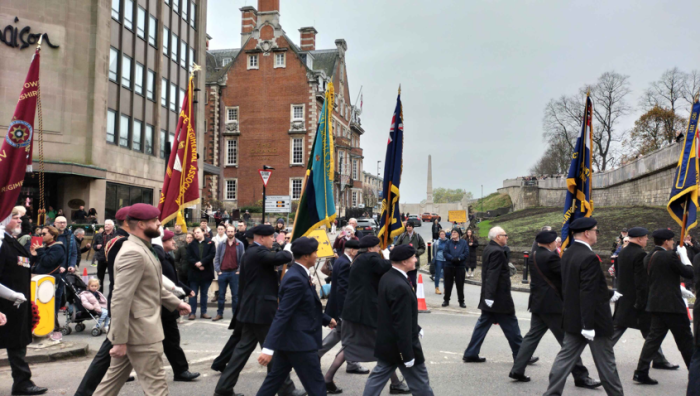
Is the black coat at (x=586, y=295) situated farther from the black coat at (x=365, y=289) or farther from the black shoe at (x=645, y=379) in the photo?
the black coat at (x=365, y=289)

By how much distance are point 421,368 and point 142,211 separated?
2.88 meters

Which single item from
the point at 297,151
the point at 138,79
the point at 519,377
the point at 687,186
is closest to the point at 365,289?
the point at 519,377

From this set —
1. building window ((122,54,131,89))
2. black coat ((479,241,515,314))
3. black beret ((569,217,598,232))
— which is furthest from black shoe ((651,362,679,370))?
building window ((122,54,131,89))

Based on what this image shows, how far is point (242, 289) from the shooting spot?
609cm

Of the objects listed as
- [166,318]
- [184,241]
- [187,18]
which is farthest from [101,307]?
[187,18]

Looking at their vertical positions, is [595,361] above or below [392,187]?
below

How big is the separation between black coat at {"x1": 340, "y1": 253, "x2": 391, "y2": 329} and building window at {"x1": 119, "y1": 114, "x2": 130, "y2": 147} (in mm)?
25483

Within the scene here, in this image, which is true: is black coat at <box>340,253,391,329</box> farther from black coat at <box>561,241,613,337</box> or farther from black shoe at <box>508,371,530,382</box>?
black shoe at <box>508,371,530,382</box>

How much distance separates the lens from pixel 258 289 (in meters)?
5.91

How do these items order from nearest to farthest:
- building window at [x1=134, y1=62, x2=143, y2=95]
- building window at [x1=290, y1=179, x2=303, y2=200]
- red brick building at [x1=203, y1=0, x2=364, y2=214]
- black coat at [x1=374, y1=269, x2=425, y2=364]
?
black coat at [x1=374, y1=269, x2=425, y2=364] < building window at [x1=134, y1=62, x2=143, y2=95] < building window at [x1=290, y1=179, x2=303, y2=200] < red brick building at [x1=203, y1=0, x2=364, y2=214]

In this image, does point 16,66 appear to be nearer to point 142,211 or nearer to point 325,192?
point 325,192

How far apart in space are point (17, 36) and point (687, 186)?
2525 cm

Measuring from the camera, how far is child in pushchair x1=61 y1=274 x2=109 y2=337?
30.3 feet

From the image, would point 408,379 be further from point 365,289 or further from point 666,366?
point 666,366
